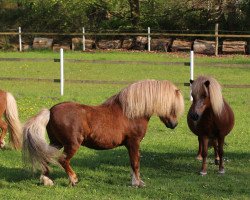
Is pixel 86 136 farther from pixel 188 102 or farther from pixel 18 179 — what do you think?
pixel 188 102

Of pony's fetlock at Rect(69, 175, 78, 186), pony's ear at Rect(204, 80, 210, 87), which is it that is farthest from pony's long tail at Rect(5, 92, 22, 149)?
pony's ear at Rect(204, 80, 210, 87)

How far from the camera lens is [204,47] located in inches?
1352

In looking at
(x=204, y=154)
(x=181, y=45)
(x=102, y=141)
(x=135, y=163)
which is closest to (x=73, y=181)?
(x=102, y=141)

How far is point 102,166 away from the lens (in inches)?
373

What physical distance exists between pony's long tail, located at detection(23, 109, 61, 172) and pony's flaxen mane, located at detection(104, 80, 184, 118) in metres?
1.18

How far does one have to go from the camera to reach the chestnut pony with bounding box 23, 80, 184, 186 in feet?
25.5

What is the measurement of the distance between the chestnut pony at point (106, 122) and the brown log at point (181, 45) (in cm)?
2727

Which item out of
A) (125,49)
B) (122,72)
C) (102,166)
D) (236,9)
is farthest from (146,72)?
(102,166)

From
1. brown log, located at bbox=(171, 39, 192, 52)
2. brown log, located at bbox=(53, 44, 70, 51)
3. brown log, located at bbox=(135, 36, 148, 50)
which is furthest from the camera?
brown log, located at bbox=(53, 44, 70, 51)

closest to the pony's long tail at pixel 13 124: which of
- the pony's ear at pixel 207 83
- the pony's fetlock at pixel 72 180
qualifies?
the pony's fetlock at pixel 72 180

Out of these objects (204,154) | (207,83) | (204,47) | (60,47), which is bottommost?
(60,47)

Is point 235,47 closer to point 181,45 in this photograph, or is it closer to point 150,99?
point 181,45

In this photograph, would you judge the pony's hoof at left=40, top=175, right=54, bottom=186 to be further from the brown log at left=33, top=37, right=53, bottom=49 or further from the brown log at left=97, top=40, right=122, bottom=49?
the brown log at left=33, top=37, right=53, bottom=49

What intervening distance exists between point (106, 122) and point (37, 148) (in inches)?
40.1
